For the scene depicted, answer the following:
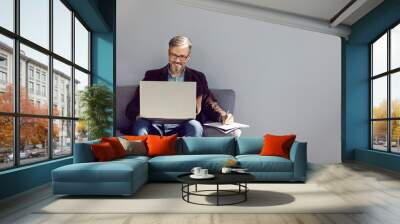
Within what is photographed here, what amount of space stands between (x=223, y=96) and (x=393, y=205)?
17.3 ft

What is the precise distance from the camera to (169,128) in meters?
8.73

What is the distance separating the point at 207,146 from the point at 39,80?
2887mm

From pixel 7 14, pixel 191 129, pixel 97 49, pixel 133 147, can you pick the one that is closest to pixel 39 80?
pixel 7 14

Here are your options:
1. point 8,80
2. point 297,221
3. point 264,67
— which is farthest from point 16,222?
point 264,67

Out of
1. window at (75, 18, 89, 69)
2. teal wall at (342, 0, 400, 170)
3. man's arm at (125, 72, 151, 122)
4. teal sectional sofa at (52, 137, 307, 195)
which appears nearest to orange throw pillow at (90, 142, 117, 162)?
teal sectional sofa at (52, 137, 307, 195)

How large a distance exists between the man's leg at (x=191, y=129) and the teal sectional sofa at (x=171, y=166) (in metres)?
1.89

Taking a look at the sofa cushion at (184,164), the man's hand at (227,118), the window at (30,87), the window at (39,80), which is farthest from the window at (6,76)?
the man's hand at (227,118)

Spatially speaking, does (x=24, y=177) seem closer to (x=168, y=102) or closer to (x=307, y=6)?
(x=168, y=102)

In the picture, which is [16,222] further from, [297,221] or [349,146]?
[349,146]

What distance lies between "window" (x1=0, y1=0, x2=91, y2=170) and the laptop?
155 cm

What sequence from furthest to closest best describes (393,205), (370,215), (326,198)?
(326,198) → (393,205) → (370,215)

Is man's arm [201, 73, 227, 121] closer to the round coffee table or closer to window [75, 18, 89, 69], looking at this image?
window [75, 18, 89, 69]

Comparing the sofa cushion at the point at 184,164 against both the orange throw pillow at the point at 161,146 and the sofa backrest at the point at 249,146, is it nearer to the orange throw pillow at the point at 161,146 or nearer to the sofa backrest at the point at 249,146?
the orange throw pillow at the point at 161,146

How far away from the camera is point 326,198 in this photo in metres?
4.64
